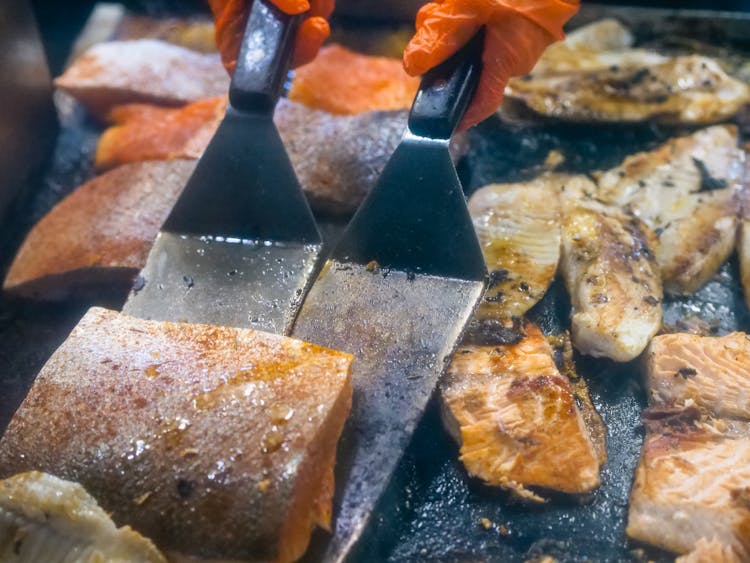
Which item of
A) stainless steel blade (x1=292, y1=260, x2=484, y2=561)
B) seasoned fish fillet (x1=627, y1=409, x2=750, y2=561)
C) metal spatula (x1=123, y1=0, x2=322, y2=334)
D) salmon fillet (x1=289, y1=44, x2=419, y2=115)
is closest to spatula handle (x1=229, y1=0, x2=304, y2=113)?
metal spatula (x1=123, y1=0, x2=322, y2=334)

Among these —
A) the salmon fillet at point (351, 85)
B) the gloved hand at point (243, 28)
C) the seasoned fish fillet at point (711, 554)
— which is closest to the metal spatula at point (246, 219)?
the gloved hand at point (243, 28)

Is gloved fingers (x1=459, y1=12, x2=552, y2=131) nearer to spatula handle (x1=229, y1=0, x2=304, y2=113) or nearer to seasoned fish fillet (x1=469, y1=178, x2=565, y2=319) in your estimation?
seasoned fish fillet (x1=469, y1=178, x2=565, y2=319)

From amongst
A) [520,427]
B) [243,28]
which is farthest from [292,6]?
[520,427]

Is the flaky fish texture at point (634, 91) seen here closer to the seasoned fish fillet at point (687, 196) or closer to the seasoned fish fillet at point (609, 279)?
the seasoned fish fillet at point (687, 196)

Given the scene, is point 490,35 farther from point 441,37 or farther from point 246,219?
point 246,219

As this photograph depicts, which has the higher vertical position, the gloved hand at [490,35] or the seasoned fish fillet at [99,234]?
the gloved hand at [490,35]
